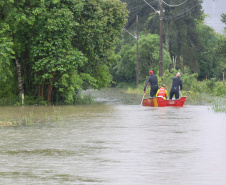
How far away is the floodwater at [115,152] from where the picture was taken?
30.7 ft

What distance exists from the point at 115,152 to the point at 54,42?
663 inches

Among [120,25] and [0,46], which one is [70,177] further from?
[120,25]

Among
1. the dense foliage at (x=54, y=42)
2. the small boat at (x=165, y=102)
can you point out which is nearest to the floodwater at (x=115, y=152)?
the small boat at (x=165, y=102)

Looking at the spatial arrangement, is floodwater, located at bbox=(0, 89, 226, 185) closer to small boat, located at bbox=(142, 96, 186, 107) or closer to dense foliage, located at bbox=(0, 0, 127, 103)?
small boat, located at bbox=(142, 96, 186, 107)

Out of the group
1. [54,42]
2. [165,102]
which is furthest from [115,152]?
[54,42]

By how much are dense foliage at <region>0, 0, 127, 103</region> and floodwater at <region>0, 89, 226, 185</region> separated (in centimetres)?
829

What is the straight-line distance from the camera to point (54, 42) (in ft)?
92.9

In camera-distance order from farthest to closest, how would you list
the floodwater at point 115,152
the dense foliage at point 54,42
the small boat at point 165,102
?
1. the small boat at point 165,102
2. the dense foliage at point 54,42
3. the floodwater at point 115,152

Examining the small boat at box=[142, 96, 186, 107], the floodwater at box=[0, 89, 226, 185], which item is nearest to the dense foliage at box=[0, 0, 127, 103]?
the small boat at box=[142, 96, 186, 107]

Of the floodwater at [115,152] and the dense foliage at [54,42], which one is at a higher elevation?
the dense foliage at [54,42]

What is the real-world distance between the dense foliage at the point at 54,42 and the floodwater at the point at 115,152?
27.2 feet

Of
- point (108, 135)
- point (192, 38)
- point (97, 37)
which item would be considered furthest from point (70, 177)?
point (192, 38)

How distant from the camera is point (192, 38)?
70562mm

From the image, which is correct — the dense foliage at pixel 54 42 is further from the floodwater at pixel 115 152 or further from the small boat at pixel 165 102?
the floodwater at pixel 115 152
